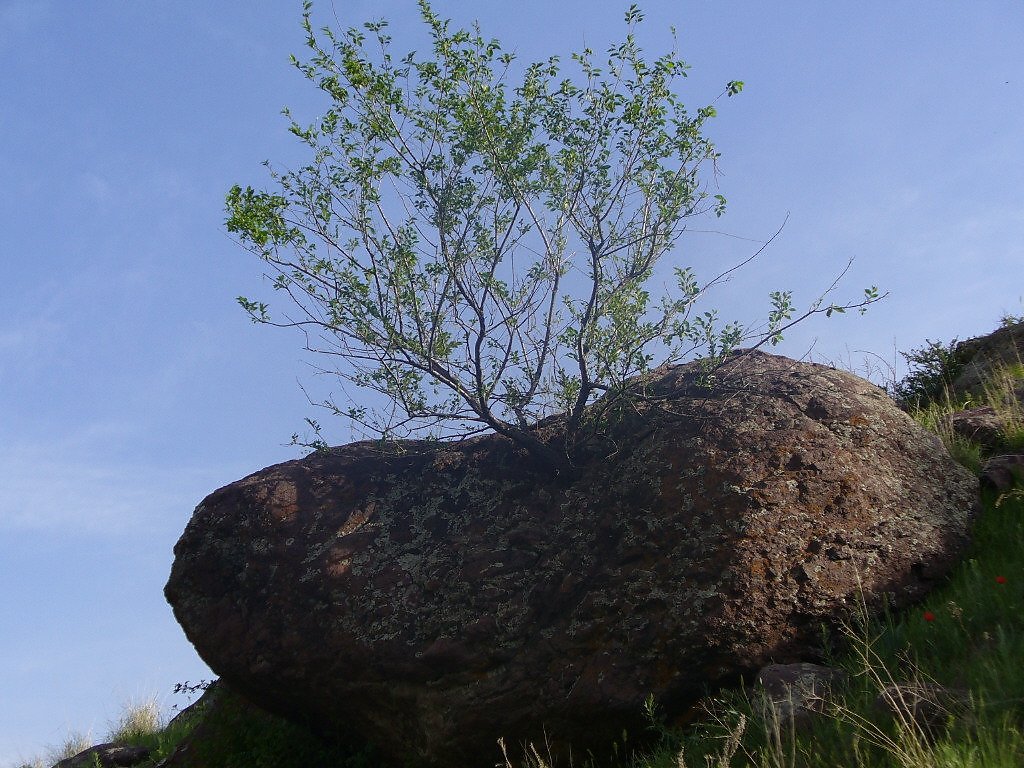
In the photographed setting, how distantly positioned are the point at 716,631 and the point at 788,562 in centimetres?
78

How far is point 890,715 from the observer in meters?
4.91

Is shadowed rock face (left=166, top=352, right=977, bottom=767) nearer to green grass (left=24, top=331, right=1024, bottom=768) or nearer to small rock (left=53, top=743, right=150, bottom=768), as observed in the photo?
green grass (left=24, top=331, right=1024, bottom=768)

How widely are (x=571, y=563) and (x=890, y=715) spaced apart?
2825 millimetres

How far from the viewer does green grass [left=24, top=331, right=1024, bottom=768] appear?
4.52 meters

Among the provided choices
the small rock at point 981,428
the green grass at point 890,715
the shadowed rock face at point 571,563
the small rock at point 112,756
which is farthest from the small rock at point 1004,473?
the small rock at point 112,756

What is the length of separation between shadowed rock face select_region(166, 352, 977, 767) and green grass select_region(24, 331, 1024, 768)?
0.25 metres

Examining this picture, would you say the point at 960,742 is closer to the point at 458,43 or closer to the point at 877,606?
the point at 877,606

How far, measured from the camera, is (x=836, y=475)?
282 inches

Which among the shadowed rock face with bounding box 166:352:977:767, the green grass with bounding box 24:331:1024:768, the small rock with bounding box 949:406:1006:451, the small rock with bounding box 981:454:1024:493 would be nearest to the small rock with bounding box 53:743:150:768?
the green grass with bounding box 24:331:1024:768

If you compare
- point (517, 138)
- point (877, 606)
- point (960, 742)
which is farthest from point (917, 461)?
point (517, 138)

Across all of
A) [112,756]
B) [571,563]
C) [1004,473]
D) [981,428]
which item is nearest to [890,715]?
[571,563]

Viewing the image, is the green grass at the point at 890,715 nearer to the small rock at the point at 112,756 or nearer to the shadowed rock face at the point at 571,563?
the shadowed rock face at the point at 571,563

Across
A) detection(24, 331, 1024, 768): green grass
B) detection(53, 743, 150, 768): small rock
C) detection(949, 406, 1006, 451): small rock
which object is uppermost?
detection(949, 406, 1006, 451): small rock

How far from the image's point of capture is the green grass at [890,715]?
4.52 m
